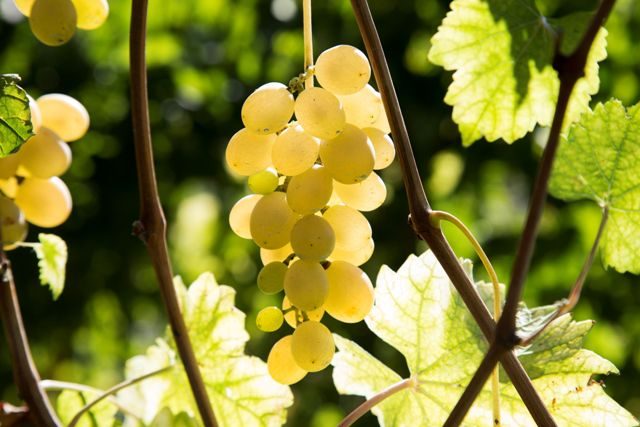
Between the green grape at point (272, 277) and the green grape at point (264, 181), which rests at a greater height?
the green grape at point (264, 181)

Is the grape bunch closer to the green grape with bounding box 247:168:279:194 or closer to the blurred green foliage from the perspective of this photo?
the green grape with bounding box 247:168:279:194

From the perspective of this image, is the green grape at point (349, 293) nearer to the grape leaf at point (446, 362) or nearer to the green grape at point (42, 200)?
the grape leaf at point (446, 362)

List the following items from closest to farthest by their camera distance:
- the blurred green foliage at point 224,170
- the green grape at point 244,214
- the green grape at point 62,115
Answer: the green grape at point 244,214
the green grape at point 62,115
the blurred green foliage at point 224,170

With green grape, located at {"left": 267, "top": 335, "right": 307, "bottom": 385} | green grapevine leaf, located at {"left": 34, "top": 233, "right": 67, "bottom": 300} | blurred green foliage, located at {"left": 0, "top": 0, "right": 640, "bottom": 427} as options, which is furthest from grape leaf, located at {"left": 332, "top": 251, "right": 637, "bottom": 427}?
blurred green foliage, located at {"left": 0, "top": 0, "right": 640, "bottom": 427}

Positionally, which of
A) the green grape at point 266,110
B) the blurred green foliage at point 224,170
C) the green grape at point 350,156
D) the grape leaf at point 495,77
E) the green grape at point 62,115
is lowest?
the green grape at point 350,156

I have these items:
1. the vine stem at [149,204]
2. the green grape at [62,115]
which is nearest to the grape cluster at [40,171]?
the green grape at [62,115]

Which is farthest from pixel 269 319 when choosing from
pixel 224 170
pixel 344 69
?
pixel 224 170
